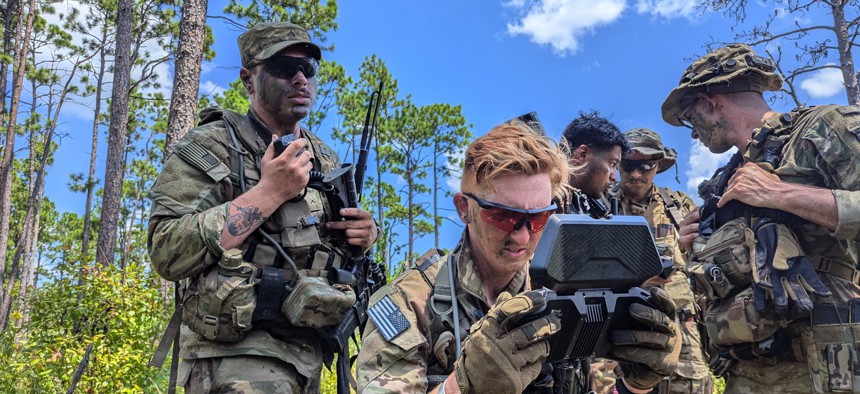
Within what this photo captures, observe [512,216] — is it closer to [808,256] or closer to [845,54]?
[808,256]

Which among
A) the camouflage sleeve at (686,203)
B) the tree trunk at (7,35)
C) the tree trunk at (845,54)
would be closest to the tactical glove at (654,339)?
the camouflage sleeve at (686,203)

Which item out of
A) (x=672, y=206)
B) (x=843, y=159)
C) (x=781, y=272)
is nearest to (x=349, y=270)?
(x=781, y=272)

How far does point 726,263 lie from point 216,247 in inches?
109

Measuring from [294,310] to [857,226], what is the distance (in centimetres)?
273

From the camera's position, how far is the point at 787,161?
3275 mm

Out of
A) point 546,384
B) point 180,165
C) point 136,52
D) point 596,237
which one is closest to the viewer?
point 596,237

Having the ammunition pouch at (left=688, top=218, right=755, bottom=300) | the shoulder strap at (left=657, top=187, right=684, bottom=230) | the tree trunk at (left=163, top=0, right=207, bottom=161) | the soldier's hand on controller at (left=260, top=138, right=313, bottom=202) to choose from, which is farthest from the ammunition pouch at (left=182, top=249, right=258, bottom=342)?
the tree trunk at (left=163, top=0, right=207, bottom=161)

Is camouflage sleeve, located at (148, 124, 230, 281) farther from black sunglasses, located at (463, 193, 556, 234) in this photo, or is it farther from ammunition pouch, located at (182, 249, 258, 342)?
black sunglasses, located at (463, 193, 556, 234)

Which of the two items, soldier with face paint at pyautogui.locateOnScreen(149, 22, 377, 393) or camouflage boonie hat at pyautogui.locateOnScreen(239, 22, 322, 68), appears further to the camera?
camouflage boonie hat at pyautogui.locateOnScreen(239, 22, 322, 68)

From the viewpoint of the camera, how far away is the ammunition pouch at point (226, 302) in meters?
2.75

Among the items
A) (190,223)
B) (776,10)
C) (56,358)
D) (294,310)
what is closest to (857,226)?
(294,310)

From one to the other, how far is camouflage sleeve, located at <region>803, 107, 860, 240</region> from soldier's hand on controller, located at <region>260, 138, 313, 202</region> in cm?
264

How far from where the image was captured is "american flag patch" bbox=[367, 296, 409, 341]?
6.61ft

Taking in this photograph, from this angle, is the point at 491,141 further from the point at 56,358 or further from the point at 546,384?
the point at 56,358
